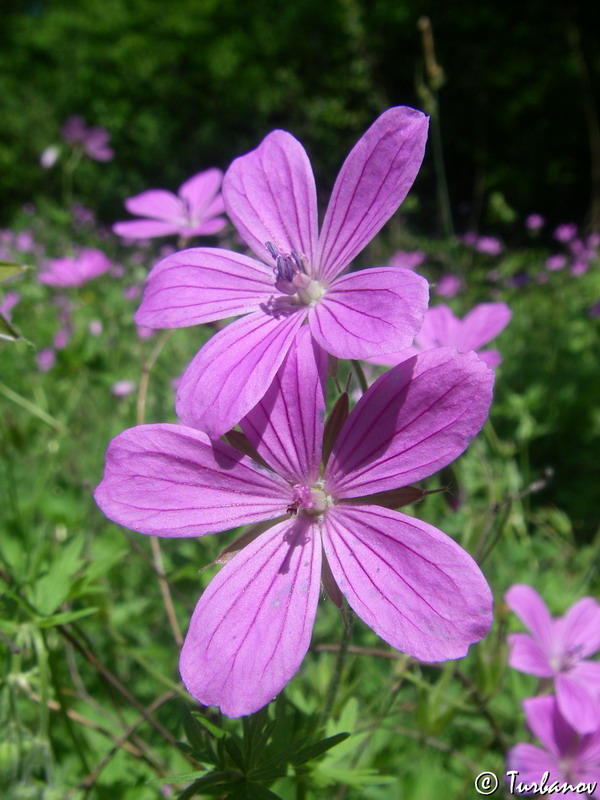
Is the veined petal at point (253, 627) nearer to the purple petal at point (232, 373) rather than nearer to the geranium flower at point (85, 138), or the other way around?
the purple petal at point (232, 373)

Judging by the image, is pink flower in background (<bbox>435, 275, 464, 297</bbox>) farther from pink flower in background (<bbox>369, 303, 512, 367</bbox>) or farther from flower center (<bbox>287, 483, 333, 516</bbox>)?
flower center (<bbox>287, 483, 333, 516</bbox>)

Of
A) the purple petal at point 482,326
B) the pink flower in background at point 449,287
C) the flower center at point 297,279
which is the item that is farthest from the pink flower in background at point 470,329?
the pink flower in background at point 449,287

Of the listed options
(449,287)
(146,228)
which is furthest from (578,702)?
(449,287)

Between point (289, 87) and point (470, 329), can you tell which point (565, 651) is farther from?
point (289, 87)

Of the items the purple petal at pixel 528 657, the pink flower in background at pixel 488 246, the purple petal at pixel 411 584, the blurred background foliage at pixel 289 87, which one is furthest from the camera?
the blurred background foliage at pixel 289 87

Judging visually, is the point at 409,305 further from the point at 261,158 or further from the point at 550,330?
the point at 550,330

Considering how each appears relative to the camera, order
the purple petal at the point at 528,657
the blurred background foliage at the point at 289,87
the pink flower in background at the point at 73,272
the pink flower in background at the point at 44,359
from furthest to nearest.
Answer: the blurred background foliage at the point at 289,87 → the pink flower in background at the point at 44,359 → the pink flower in background at the point at 73,272 → the purple petal at the point at 528,657

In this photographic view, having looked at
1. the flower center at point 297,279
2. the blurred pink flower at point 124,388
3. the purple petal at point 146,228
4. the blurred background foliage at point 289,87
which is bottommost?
the blurred pink flower at point 124,388

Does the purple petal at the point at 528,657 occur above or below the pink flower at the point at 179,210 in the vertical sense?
below
